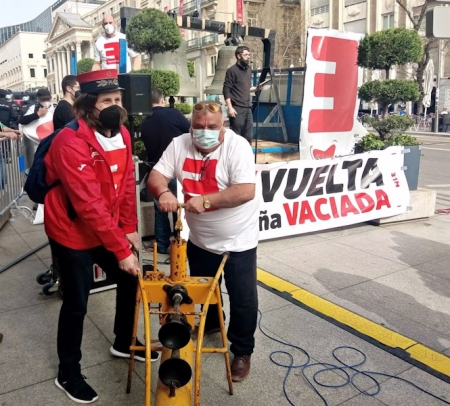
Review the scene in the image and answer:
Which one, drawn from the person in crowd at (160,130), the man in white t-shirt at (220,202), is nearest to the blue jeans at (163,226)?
the person in crowd at (160,130)

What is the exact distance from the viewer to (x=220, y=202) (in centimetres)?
280

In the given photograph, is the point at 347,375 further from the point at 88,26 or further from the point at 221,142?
the point at 88,26

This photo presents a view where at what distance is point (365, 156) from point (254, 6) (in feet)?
160

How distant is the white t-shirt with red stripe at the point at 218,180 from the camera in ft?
9.62

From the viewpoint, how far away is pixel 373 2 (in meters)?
41.3

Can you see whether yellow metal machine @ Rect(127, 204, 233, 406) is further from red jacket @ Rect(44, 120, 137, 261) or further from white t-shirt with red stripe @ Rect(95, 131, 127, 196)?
white t-shirt with red stripe @ Rect(95, 131, 127, 196)

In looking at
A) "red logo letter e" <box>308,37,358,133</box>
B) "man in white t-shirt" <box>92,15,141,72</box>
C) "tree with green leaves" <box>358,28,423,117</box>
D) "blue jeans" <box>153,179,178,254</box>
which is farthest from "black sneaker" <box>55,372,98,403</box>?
"tree with green leaves" <box>358,28,423,117</box>

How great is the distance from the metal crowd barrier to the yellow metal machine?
5.01 metres

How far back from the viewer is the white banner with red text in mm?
5949

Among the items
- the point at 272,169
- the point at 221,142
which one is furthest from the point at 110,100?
the point at 272,169

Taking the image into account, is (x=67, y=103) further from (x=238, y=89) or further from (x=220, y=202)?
(x=220, y=202)

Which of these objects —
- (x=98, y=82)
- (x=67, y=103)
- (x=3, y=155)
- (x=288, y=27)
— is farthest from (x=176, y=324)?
(x=288, y=27)

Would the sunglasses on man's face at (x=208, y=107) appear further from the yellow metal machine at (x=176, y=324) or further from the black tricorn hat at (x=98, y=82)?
the yellow metal machine at (x=176, y=324)

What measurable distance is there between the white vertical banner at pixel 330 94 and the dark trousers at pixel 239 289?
4.86 metres
